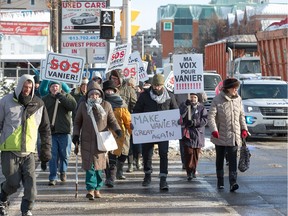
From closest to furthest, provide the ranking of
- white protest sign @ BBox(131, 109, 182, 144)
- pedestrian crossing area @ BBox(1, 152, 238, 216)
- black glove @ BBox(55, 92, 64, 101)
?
pedestrian crossing area @ BBox(1, 152, 238, 216), white protest sign @ BBox(131, 109, 182, 144), black glove @ BBox(55, 92, 64, 101)

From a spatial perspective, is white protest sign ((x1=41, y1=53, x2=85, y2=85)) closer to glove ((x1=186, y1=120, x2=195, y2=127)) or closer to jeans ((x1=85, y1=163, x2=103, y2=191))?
glove ((x1=186, y1=120, x2=195, y2=127))

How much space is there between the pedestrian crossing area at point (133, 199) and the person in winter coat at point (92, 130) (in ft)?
1.10

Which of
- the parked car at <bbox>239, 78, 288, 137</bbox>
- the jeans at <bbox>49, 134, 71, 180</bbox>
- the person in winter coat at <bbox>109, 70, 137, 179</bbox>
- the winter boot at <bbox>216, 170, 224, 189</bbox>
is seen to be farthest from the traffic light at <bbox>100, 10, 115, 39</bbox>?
the winter boot at <bbox>216, 170, 224, 189</bbox>

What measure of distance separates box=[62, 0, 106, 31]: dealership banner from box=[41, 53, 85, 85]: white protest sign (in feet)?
38.6

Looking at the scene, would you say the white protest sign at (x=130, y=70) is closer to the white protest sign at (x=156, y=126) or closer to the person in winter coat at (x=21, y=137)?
the white protest sign at (x=156, y=126)

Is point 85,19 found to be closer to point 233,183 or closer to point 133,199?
point 233,183

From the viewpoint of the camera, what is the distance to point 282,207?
10.8 metres

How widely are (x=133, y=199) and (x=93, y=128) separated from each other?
1.16 m

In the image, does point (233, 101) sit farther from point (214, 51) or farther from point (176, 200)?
point (214, 51)

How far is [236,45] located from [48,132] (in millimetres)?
28079

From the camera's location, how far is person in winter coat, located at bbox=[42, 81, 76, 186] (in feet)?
43.0

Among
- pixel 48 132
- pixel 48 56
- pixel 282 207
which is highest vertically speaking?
pixel 48 56

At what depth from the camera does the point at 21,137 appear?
31.9ft

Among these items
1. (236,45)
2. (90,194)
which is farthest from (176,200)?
(236,45)
